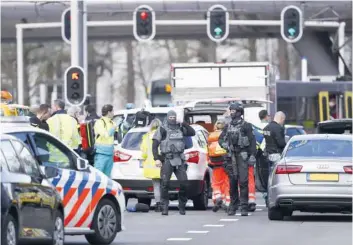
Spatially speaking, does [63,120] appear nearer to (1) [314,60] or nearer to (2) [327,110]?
(2) [327,110]

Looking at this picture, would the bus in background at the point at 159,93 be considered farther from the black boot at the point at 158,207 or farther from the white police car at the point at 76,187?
the white police car at the point at 76,187

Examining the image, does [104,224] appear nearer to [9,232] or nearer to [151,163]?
[9,232]

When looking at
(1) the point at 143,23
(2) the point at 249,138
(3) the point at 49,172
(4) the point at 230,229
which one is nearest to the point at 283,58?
(1) the point at 143,23

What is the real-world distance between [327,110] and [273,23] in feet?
23.2

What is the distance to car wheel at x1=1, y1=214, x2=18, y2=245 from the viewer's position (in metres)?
13.3

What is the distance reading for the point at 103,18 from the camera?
59156mm

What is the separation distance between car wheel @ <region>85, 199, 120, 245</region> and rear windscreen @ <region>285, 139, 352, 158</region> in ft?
16.6

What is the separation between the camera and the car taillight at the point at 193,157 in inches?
936

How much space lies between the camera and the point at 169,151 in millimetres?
22703

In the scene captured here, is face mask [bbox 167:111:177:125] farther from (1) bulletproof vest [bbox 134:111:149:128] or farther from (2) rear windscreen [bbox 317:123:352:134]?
(2) rear windscreen [bbox 317:123:352:134]

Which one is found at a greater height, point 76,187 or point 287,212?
point 76,187

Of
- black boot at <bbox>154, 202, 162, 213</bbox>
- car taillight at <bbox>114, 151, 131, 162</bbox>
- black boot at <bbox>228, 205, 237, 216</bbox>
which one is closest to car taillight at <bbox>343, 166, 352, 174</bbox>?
black boot at <bbox>228, 205, 237, 216</bbox>

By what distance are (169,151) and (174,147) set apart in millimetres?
100

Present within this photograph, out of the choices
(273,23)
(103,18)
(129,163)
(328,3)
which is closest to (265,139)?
(129,163)
